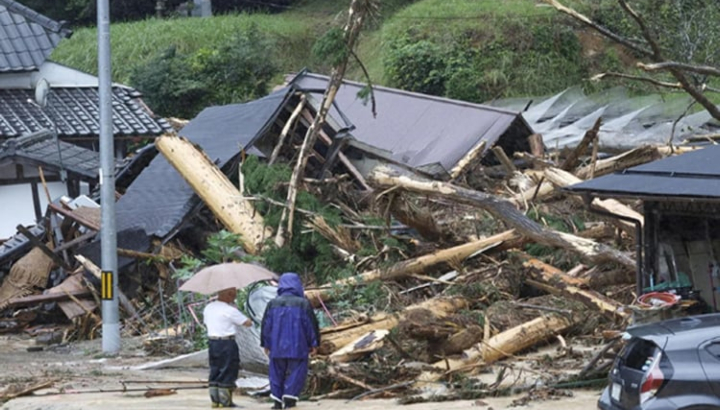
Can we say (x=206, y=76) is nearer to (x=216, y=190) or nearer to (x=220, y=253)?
(x=216, y=190)

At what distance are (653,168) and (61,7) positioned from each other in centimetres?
3931

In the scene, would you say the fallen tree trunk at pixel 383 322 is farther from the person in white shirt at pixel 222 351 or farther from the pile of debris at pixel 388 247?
the person in white shirt at pixel 222 351

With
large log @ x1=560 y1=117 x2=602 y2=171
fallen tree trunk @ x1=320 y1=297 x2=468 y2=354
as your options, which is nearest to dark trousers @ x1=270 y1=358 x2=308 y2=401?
fallen tree trunk @ x1=320 y1=297 x2=468 y2=354

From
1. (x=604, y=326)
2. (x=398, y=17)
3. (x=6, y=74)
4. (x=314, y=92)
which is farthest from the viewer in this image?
(x=398, y=17)

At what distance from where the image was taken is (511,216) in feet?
54.2

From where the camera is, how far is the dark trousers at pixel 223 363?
480 inches

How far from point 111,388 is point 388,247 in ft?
16.7

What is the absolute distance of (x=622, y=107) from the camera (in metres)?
28.3

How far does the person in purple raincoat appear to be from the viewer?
11867 mm

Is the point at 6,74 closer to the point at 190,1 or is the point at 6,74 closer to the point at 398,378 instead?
the point at 398,378

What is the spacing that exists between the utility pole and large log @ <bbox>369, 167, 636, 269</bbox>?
386cm

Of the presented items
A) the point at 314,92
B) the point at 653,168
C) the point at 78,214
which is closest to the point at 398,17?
the point at 314,92

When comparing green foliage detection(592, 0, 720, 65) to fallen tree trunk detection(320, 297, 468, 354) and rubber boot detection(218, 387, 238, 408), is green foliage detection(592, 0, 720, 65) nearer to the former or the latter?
fallen tree trunk detection(320, 297, 468, 354)

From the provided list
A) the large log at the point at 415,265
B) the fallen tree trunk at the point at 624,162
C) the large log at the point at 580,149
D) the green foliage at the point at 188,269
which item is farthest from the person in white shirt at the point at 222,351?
the large log at the point at 580,149
